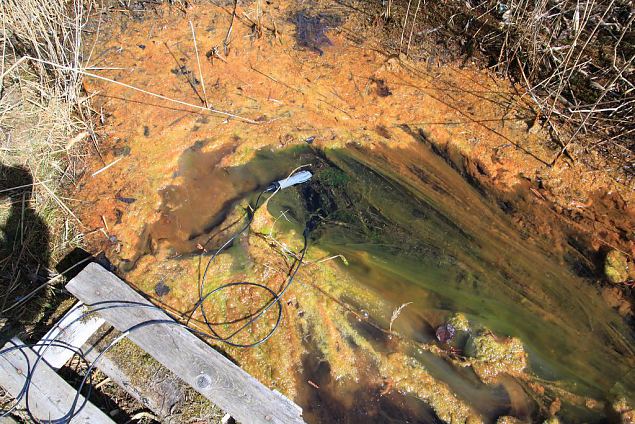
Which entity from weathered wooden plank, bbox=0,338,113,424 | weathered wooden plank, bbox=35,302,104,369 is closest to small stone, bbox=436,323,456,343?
weathered wooden plank, bbox=0,338,113,424

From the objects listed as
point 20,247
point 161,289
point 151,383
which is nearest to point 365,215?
point 161,289

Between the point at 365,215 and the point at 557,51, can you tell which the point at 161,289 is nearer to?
the point at 365,215

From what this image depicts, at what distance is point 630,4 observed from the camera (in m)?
3.32

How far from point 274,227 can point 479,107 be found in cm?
176

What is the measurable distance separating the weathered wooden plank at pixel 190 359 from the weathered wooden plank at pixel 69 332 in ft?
0.38

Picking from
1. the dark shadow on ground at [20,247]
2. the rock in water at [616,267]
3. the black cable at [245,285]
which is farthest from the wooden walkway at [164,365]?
the rock in water at [616,267]

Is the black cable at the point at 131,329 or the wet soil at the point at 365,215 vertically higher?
the wet soil at the point at 365,215

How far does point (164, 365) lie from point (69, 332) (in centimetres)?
60

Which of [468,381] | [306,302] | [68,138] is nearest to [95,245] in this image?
[68,138]

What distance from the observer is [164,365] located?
2.22 m

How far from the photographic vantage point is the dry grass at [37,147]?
2.76 metres

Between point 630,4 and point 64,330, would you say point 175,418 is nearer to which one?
point 64,330

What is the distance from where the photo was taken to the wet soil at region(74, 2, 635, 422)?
7.79 feet

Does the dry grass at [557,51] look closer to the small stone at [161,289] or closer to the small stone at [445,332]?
the small stone at [445,332]
